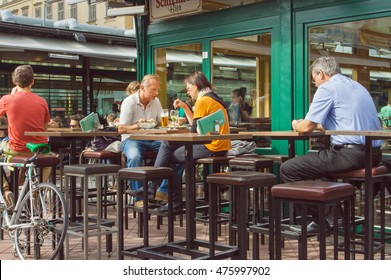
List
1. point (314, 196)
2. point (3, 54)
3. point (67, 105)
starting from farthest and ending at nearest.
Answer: point (67, 105)
point (3, 54)
point (314, 196)

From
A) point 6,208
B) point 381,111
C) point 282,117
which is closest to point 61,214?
point 6,208

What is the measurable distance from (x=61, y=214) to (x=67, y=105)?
7.07 m

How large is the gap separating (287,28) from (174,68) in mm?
1944

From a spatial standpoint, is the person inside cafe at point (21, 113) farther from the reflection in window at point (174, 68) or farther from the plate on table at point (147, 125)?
the reflection in window at point (174, 68)

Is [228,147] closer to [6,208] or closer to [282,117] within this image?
[282,117]

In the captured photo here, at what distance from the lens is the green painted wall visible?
5.48 metres

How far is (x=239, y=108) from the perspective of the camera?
6.73 metres

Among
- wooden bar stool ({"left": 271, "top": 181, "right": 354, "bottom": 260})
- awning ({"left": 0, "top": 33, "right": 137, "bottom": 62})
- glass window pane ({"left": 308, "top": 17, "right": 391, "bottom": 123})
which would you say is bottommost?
wooden bar stool ({"left": 271, "top": 181, "right": 354, "bottom": 260})

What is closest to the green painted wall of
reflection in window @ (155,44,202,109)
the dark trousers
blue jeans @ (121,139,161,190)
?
reflection in window @ (155,44,202,109)

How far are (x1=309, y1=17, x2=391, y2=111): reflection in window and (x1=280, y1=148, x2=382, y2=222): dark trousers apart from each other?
136 cm

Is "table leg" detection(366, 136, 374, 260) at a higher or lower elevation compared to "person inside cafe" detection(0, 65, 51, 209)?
lower

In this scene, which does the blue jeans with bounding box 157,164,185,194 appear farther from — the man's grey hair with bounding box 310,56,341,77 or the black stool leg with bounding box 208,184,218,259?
the black stool leg with bounding box 208,184,218,259

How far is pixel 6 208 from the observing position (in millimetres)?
4766

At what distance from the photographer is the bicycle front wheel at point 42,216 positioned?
442 centimetres
